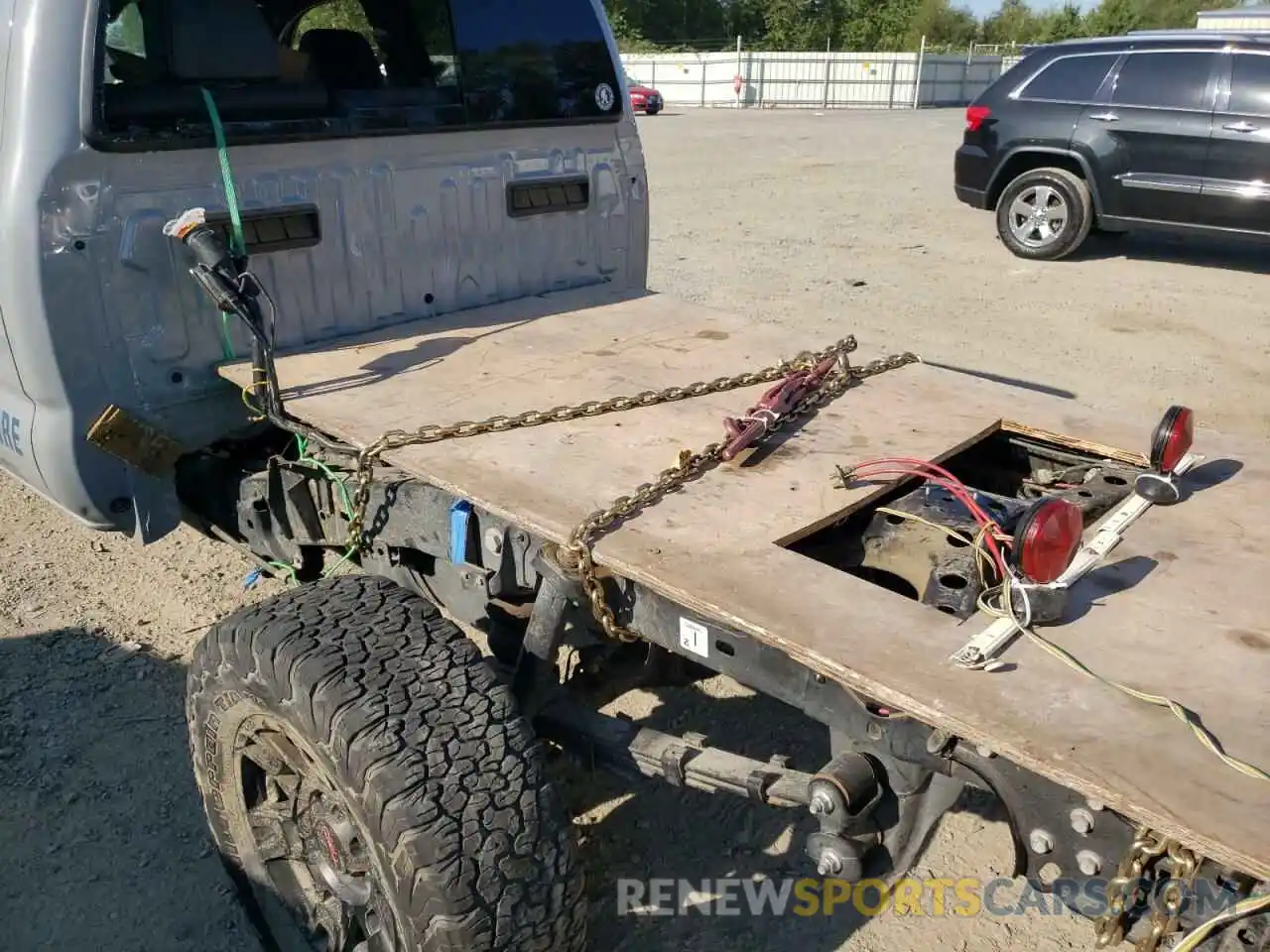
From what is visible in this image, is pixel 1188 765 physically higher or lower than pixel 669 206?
higher

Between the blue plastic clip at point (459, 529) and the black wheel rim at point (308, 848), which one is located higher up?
the blue plastic clip at point (459, 529)

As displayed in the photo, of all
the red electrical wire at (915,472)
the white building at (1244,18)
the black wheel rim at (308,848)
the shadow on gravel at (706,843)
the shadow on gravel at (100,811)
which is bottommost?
the shadow on gravel at (706,843)

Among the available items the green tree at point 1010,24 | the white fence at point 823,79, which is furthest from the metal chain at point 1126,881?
the green tree at point 1010,24

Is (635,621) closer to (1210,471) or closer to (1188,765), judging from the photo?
(1188,765)

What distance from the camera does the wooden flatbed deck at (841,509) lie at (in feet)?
5.26

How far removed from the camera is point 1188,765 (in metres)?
1.54

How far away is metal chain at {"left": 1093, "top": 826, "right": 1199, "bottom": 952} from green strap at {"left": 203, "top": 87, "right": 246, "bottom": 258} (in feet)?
8.81

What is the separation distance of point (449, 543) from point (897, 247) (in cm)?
946

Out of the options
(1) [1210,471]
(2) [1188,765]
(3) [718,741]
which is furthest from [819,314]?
(2) [1188,765]

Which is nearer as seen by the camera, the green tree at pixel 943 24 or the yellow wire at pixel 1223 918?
the yellow wire at pixel 1223 918

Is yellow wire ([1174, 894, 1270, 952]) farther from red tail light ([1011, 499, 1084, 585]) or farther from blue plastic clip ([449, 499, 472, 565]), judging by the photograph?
blue plastic clip ([449, 499, 472, 565])

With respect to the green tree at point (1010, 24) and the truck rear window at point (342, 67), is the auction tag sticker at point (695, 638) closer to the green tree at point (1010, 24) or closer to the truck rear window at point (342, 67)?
the truck rear window at point (342, 67)

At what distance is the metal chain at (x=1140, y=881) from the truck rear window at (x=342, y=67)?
2918 mm

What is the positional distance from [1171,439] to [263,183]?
103 inches
